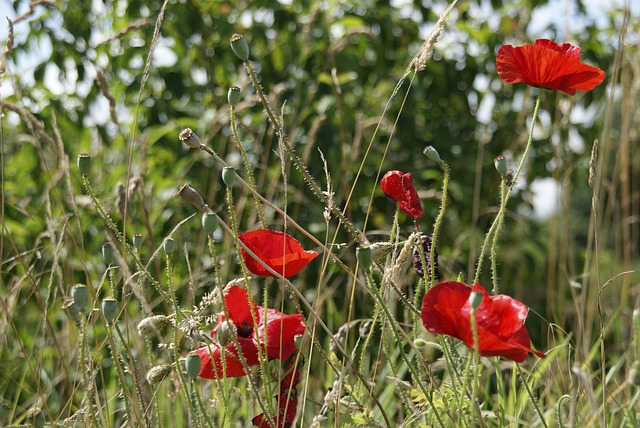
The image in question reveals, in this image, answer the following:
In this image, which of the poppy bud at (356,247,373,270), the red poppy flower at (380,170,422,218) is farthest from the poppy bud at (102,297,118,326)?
the red poppy flower at (380,170,422,218)

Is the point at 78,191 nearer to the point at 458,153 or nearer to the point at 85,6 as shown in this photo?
the point at 85,6

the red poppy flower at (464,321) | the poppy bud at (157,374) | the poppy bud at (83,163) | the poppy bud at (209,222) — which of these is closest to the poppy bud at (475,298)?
the red poppy flower at (464,321)

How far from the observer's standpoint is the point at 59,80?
250 cm

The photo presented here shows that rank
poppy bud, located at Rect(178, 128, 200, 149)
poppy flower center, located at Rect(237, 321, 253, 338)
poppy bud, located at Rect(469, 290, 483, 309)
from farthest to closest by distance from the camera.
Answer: poppy flower center, located at Rect(237, 321, 253, 338)
poppy bud, located at Rect(178, 128, 200, 149)
poppy bud, located at Rect(469, 290, 483, 309)

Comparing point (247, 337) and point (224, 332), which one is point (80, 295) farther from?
point (247, 337)

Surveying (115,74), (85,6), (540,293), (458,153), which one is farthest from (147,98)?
(540,293)

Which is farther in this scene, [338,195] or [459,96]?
[459,96]

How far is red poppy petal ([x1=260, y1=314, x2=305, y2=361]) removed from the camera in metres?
0.94

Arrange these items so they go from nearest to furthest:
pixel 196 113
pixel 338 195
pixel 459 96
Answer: pixel 338 195 → pixel 196 113 → pixel 459 96

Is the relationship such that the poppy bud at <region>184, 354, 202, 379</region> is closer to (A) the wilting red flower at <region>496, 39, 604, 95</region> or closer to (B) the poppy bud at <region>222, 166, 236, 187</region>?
(B) the poppy bud at <region>222, 166, 236, 187</region>

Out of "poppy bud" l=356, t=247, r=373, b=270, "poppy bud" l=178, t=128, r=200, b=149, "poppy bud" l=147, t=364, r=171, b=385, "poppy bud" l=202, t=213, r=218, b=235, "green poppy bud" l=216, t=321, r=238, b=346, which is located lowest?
"poppy bud" l=147, t=364, r=171, b=385

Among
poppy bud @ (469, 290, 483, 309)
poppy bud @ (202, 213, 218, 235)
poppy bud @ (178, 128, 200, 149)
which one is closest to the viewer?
poppy bud @ (469, 290, 483, 309)

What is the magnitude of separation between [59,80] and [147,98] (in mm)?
291

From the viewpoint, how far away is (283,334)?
954 millimetres
